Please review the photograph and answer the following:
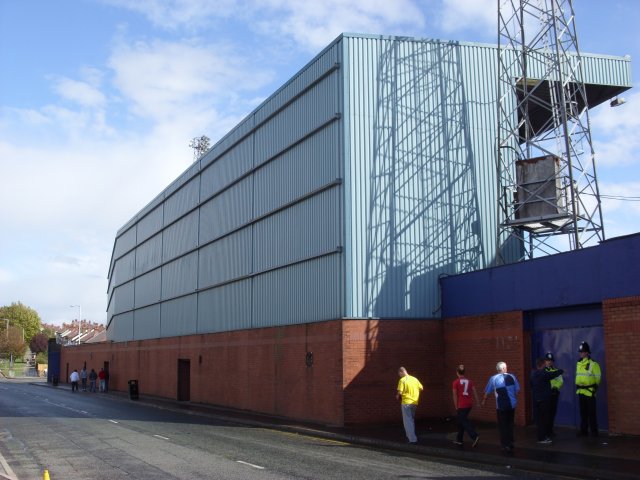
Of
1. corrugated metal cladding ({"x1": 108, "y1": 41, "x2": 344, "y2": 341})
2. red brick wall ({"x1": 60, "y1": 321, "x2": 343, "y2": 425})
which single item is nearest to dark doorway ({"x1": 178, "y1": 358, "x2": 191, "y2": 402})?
red brick wall ({"x1": 60, "y1": 321, "x2": 343, "y2": 425})

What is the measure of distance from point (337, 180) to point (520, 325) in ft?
23.6

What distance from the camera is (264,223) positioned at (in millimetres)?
→ 28578

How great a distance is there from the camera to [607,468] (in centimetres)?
1171

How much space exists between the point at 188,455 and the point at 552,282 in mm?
9997

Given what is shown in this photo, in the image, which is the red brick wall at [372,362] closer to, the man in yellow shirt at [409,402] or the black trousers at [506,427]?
the man in yellow shirt at [409,402]

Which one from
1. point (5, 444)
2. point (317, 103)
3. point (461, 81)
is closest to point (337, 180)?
point (317, 103)

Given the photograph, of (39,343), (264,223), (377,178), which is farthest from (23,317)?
(377,178)

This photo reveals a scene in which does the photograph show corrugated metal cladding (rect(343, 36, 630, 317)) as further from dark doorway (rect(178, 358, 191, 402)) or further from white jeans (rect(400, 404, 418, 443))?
dark doorway (rect(178, 358, 191, 402))

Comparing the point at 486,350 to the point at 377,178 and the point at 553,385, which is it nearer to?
the point at 553,385

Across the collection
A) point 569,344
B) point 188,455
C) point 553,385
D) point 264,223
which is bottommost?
point 188,455

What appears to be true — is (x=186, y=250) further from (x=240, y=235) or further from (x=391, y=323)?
(x=391, y=323)

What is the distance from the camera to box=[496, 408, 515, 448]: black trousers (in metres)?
14.1

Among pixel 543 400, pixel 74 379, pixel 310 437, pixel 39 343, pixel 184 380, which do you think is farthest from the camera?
pixel 39 343

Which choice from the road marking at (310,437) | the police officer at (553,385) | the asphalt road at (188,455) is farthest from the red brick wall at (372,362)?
the police officer at (553,385)
